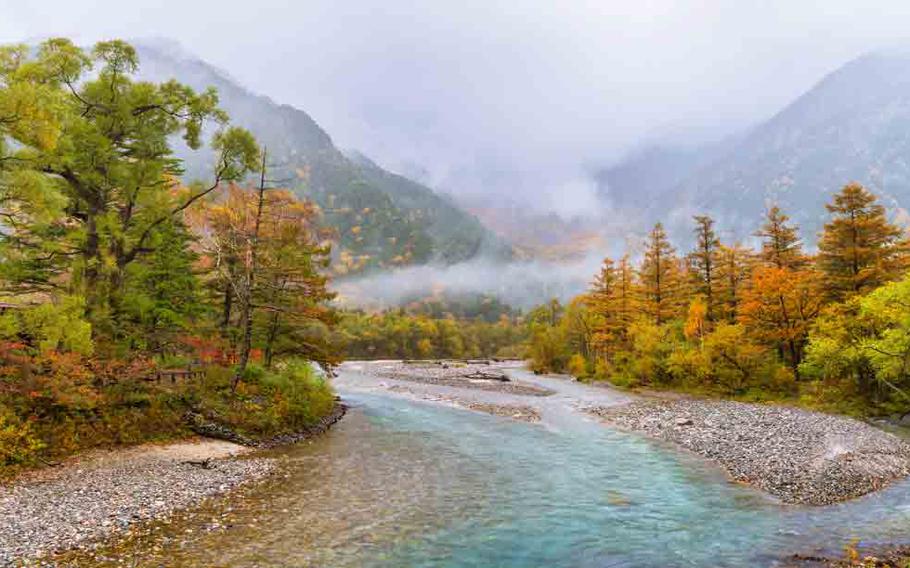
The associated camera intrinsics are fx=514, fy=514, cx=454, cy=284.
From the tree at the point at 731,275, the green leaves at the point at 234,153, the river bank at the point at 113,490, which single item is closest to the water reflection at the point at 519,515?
the river bank at the point at 113,490

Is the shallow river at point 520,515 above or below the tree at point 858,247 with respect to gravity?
below

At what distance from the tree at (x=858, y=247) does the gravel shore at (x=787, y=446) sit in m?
11.3

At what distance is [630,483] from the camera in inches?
800

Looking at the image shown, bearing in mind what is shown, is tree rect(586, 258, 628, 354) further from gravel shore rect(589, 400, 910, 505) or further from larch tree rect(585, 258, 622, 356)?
gravel shore rect(589, 400, 910, 505)

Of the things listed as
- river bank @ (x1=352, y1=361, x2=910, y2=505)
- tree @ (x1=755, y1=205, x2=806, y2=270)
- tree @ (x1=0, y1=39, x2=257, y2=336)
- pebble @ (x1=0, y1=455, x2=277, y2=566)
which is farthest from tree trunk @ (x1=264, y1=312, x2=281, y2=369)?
tree @ (x1=755, y1=205, x2=806, y2=270)

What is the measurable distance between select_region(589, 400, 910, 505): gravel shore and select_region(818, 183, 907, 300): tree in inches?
447

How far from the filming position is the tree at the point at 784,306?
1642 inches

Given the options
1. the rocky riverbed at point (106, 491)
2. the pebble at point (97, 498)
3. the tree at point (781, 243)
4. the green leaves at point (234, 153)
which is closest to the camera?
the pebble at point (97, 498)

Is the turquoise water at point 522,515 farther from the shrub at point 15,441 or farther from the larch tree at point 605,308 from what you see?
the larch tree at point 605,308

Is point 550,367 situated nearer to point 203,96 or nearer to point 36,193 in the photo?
point 203,96

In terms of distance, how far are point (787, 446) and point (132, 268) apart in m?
34.3

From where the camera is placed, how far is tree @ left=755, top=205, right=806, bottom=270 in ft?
166

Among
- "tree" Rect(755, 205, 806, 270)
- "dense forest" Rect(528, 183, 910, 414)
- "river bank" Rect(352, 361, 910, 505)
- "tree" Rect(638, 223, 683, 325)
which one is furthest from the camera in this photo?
"tree" Rect(638, 223, 683, 325)

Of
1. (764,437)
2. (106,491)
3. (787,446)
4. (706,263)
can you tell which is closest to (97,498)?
(106,491)
